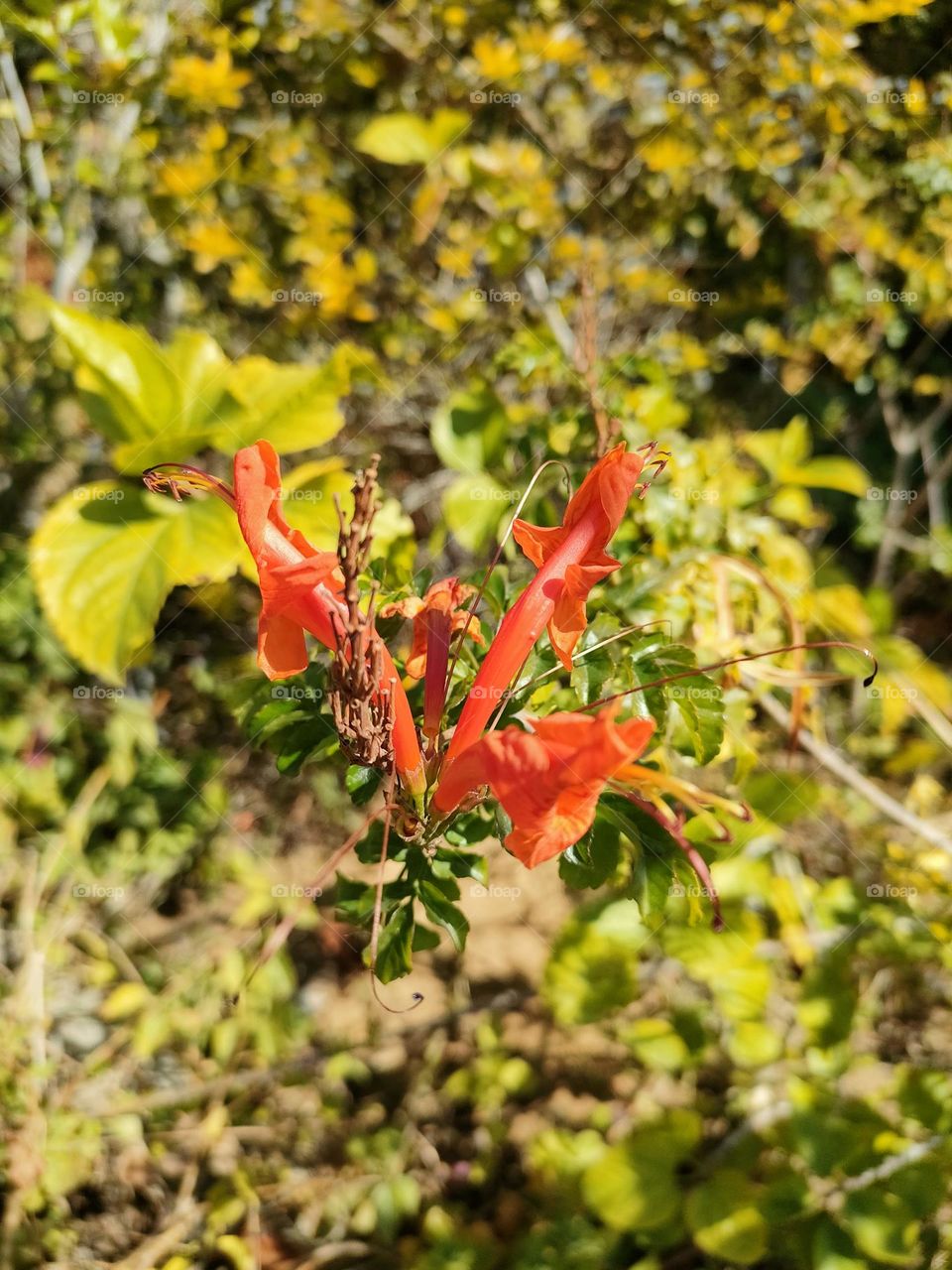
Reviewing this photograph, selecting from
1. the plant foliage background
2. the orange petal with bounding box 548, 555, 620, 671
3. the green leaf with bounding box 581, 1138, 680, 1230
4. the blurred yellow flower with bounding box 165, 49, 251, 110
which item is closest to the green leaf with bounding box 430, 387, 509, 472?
the plant foliage background

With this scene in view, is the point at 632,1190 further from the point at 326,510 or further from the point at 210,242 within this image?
the point at 210,242

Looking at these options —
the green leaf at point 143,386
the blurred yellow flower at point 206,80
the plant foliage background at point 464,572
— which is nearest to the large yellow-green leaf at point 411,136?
the plant foliage background at point 464,572

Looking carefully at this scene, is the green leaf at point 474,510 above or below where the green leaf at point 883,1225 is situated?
above

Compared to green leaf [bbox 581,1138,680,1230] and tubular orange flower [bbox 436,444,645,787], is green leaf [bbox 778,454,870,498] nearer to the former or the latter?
tubular orange flower [bbox 436,444,645,787]

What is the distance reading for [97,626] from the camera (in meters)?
1.77

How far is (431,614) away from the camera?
3.18ft

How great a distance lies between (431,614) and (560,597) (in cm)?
15

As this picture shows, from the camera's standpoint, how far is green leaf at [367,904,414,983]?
0.97 meters

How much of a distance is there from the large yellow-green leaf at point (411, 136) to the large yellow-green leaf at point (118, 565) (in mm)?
1154

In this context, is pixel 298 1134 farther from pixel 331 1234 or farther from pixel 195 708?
pixel 195 708

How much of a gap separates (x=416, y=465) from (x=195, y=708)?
1079mm

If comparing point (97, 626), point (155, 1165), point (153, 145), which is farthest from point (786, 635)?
point (153, 145)

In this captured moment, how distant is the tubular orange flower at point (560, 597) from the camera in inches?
35.0

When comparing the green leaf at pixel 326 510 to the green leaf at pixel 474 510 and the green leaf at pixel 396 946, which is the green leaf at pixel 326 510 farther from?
the green leaf at pixel 396 946
